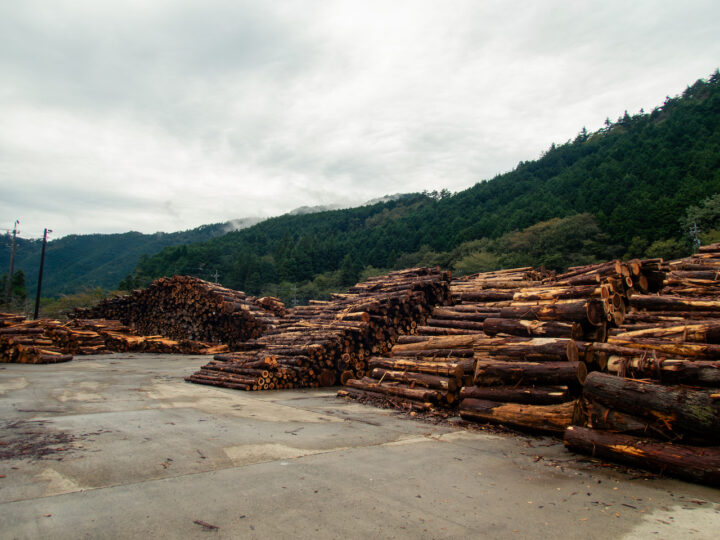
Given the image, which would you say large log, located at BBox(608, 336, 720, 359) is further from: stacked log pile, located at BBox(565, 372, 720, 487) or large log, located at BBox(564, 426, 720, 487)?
large log, located at BBox(564, 426, 720, 487)

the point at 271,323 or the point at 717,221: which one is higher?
the point at 717,221

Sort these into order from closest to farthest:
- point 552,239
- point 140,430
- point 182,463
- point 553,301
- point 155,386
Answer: point 182,463
point 140,430
point 553,301
point 155,386
point 552,239

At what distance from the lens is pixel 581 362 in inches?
226

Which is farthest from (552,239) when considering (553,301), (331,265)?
(553,301)

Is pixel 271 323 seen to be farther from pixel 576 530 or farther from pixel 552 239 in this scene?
pixel 552 239

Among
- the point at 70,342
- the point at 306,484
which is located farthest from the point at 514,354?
the point at 70,342

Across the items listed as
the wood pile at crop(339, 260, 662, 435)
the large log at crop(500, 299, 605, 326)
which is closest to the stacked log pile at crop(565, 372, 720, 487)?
the wood pile at crop(339, 260, 662, 435)

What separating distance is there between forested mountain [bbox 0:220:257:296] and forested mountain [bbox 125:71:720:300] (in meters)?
36.8

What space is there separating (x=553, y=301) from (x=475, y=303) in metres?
2.65

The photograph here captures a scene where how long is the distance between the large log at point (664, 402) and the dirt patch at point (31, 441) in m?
5.88

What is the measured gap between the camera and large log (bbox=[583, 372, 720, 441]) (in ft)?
13.4

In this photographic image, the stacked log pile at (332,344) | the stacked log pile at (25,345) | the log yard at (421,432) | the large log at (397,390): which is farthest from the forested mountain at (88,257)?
the large log at (397,390)

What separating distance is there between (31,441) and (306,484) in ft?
10.8

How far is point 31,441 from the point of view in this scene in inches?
183
